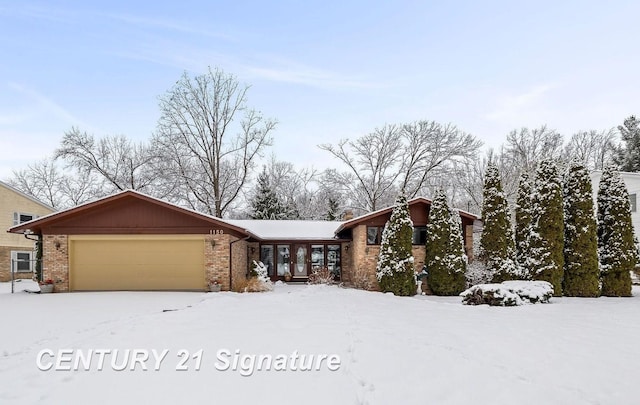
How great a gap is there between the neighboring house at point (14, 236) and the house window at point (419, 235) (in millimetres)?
20215

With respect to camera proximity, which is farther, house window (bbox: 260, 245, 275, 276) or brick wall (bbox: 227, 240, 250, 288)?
house window (bbox: 260, 245, 275, 276)

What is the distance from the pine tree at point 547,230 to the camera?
14.8m

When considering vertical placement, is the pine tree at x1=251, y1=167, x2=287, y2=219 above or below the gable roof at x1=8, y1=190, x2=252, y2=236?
above

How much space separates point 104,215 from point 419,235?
496 inches

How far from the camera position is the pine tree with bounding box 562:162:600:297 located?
583 inches

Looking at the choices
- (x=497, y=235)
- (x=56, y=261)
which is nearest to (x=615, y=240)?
(x=497, y=235)

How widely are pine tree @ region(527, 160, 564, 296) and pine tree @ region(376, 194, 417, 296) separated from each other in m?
4.30

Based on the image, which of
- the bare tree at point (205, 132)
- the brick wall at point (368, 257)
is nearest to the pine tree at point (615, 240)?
the brick wall at point (368, 257)

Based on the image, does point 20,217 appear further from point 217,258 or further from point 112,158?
point 217,258

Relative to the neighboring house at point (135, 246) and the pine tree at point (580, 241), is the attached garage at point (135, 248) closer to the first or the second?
the neighboring house at point (135, 246)

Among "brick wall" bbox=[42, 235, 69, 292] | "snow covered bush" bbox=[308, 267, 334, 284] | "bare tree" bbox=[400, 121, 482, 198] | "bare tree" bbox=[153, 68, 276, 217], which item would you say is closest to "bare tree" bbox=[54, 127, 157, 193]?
"bare tree" bbox=[153, 68, 276, 217]

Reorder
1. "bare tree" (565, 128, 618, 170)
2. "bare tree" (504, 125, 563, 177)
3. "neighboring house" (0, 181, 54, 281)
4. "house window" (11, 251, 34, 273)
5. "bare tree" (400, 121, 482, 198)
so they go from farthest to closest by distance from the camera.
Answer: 1. "bare tree" (565, 128, 618, 170)
2. "bare tree" (504, 125, 563, 177)
3. "bare tree" (400, 121, 482, 198)
4. "house window" (11, 251, 34, 273)
5. "neighboring house" (0, 181, 54, 281)

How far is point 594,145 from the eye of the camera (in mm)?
35094

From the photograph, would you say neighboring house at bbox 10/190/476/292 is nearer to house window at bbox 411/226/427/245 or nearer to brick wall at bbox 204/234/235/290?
brick wall at bbox 204/234/235/290
